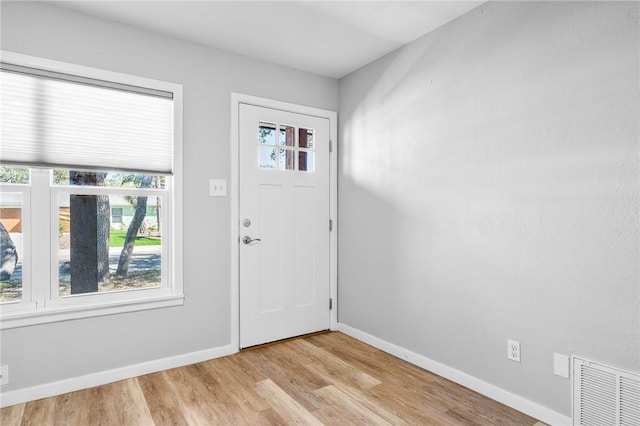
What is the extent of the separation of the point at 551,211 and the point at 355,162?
5.58 feet

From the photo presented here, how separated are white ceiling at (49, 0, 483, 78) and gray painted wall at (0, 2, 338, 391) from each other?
0.13m

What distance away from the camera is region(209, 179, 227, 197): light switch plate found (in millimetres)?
2824

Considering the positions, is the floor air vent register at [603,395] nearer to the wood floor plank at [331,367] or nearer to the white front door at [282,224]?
the wood floor plank at [331,367]

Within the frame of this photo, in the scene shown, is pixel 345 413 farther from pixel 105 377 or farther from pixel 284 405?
pixel 105 377

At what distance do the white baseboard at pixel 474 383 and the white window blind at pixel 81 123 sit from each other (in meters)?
2.17

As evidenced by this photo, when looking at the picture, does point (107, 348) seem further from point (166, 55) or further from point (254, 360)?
point (166, 55)

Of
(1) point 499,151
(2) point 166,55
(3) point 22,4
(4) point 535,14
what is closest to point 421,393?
(1) point 499,151

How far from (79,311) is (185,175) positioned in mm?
1123

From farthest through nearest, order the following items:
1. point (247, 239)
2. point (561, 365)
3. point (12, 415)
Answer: point (247, 239) < point (12, 415) < point (561, 365)

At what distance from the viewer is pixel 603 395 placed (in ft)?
5.71

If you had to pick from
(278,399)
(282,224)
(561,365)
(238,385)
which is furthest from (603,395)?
(282,224)

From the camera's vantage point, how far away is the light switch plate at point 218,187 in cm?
282

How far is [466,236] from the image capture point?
7.77ft

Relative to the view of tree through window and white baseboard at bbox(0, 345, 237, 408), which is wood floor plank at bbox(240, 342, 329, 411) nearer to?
white baseboard at bbox(0, 345, 237, 408)
